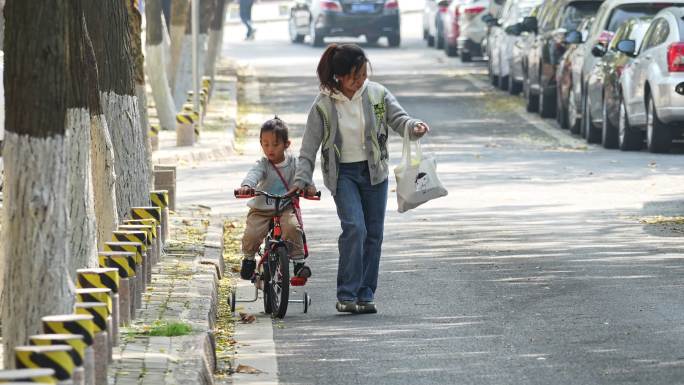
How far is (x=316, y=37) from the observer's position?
50844 mm

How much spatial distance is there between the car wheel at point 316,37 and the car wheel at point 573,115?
23521 millimetres

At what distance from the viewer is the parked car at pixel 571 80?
25984 millimetres

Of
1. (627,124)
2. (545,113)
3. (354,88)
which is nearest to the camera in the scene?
(354,88)

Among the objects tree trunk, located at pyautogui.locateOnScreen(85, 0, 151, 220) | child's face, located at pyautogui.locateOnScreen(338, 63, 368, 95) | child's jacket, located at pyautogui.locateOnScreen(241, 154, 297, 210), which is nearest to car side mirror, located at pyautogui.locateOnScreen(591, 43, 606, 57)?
tree trunk, located at pyautogui.locateOnScreen(85, 0, 151, 220)

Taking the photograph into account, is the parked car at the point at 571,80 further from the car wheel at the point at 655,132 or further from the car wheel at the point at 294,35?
the car wheel at the point at 294,35

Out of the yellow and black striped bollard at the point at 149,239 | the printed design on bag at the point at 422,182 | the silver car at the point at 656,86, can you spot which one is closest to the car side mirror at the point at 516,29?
the silver car at the point at 656,86

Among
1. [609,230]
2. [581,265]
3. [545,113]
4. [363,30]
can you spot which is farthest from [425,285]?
[363,30]

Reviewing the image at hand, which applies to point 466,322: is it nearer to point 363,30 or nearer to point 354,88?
point 354,88

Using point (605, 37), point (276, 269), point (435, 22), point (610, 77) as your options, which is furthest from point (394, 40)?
point (276, 269)

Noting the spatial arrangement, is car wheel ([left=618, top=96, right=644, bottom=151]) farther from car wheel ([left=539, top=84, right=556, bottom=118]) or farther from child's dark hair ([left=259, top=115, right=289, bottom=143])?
child's dark hair ([left=259, top=115, right=289, bottom=143])

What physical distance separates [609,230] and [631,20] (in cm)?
907

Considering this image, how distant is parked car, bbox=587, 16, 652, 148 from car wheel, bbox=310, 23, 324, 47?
1018 inches

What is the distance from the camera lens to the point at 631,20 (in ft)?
78.8

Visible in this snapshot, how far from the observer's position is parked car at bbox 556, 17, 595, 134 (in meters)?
26.0
